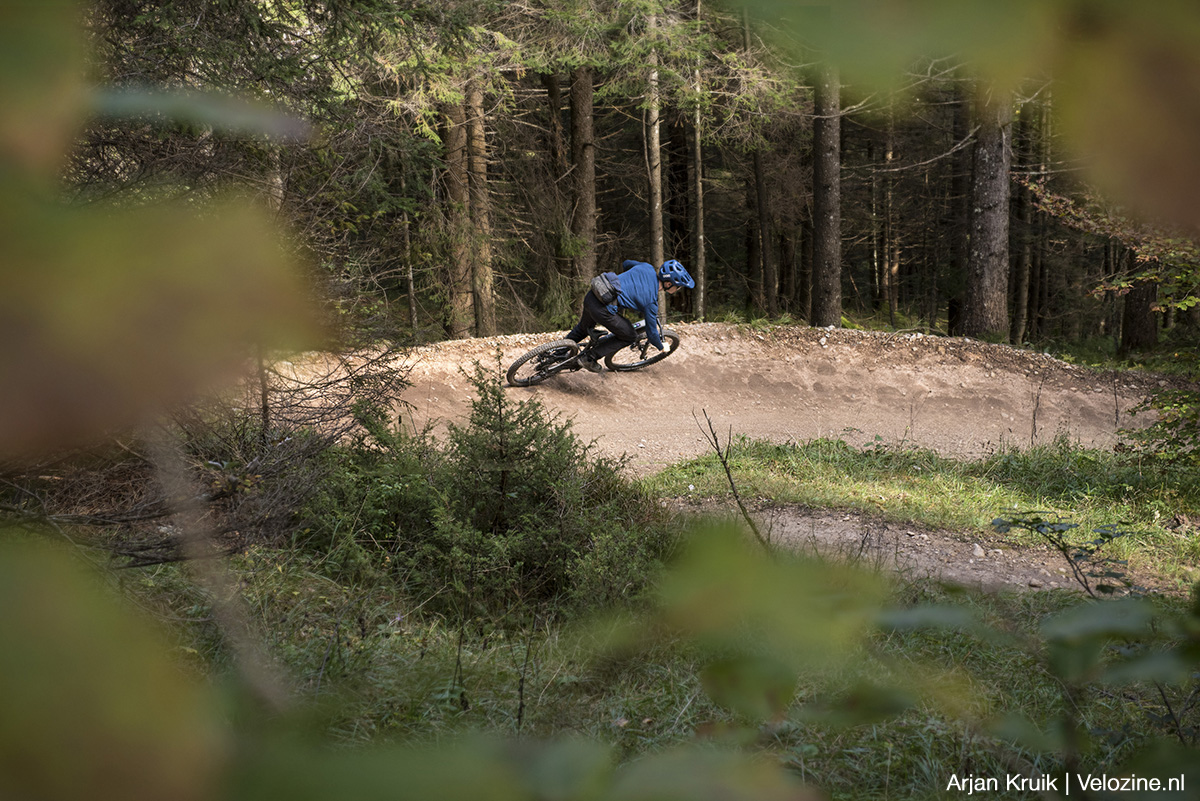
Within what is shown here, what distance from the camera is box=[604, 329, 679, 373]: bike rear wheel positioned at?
12.0m

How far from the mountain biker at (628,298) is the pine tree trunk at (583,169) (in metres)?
6.97

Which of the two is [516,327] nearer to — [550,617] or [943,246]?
[550,617]

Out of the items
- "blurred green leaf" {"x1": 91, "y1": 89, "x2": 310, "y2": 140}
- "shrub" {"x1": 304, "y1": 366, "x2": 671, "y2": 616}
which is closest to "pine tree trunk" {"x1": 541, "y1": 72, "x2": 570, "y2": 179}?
"shrub" {"x1": 304, "y1": 366, "x2": 671, "y2": 616}

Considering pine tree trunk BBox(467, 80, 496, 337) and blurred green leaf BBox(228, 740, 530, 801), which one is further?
pine tree trunk BBox(467, 80, 496, 337)

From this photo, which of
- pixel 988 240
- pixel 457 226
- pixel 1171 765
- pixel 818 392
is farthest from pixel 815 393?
pixel 1171 765

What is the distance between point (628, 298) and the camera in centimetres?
1083

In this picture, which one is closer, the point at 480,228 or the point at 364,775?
the point at 364,775

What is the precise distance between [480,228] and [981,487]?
11187mm

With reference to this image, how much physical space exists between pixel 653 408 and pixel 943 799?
31.4ft

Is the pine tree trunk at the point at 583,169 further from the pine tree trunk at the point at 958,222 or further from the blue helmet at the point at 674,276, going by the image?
the pine tree trunk at the point at 958,222

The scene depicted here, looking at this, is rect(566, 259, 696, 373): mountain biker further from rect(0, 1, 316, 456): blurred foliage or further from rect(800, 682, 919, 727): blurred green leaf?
rect(0, 1, 316, 456): blurred foliage

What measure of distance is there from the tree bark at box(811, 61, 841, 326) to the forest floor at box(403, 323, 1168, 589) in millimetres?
1736

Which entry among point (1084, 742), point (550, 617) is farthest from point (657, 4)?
point (1084, 742)

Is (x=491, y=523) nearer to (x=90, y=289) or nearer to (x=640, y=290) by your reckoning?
(x=90, y=289)
